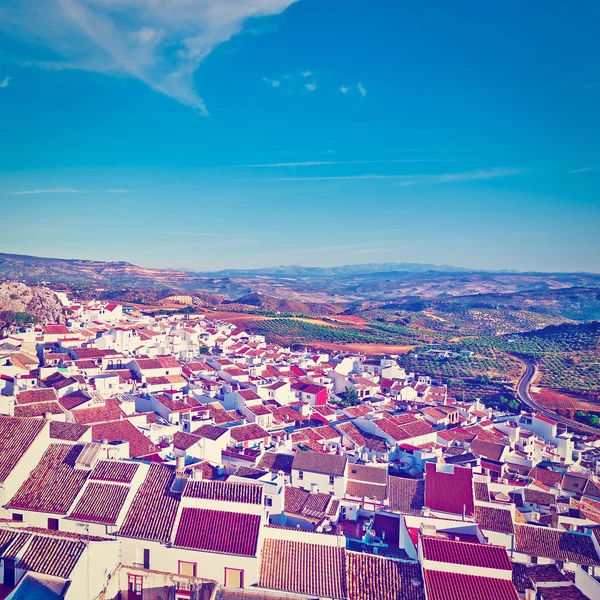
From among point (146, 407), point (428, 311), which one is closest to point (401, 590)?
point (146, 407)

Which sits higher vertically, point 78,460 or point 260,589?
point 78,460

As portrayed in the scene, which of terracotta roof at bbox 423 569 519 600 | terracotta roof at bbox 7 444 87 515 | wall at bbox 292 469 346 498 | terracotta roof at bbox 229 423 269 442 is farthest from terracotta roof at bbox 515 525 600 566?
terracotta roof at bbox 7 444 87 515

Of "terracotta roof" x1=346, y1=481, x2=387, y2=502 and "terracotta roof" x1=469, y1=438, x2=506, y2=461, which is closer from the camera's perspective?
"terracotta roof" x1=346, y1=481, x2=387, y2=502

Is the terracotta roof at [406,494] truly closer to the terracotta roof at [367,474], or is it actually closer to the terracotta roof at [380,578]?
the terracotta roof at [367,474]

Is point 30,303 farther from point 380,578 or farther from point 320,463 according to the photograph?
point 380,578

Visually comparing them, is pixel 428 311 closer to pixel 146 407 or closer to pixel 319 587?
pixel 146 407

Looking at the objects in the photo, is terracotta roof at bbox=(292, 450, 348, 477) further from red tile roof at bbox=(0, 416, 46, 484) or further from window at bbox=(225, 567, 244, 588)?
red tile roof at bbox=(0, 416, 46, 484)

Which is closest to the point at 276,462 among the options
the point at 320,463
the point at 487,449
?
the point at 320,463
